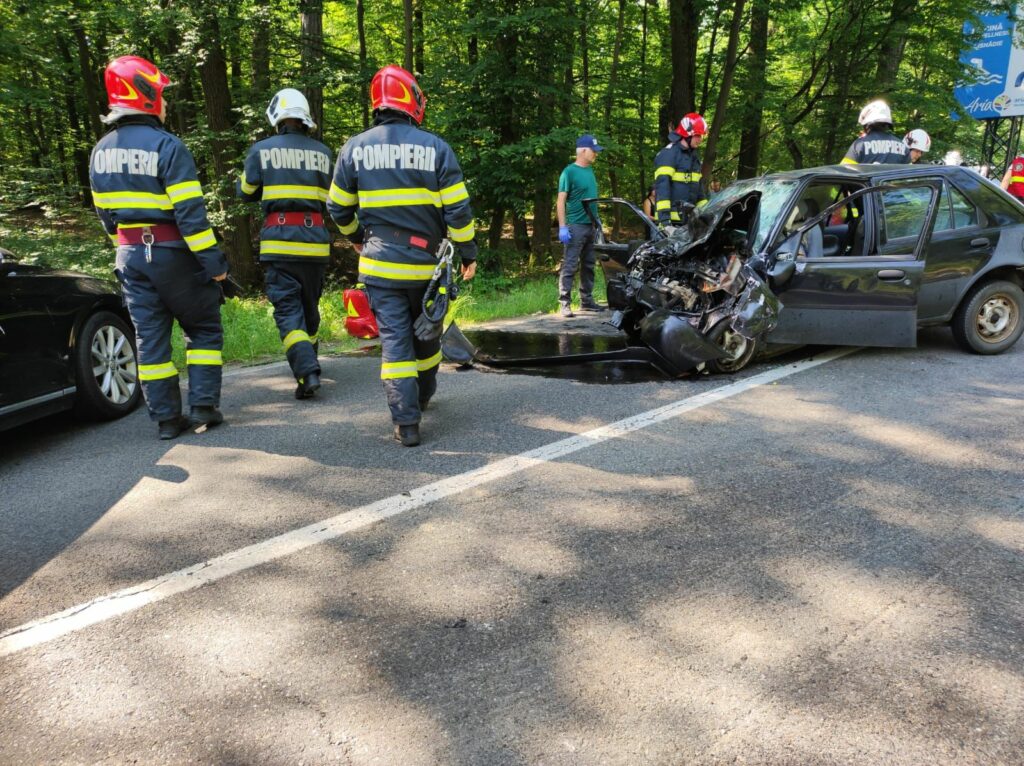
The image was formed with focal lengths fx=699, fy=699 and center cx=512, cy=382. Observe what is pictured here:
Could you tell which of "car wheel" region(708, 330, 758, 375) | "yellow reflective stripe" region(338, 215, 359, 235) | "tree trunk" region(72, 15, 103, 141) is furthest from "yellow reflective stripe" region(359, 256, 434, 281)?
"tree trunk" region(72, 15, 103, 141)

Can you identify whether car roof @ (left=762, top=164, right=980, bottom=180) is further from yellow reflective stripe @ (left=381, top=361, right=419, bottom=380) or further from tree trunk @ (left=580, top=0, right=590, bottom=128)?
tree trunk @ (left=580, top=0, right=590, bottom=128)

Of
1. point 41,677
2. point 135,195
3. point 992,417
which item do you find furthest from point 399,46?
point 41,677

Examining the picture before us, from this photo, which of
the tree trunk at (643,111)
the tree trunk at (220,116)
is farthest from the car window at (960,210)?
the tree trunk at (643,111)

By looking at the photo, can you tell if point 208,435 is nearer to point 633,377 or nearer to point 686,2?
point 633,377

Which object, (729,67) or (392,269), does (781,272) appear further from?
(729,67)

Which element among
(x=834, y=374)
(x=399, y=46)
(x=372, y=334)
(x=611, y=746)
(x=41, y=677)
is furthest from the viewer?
(x=399, y=46)

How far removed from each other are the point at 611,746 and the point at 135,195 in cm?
403

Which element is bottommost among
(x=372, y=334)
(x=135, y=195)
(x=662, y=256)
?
(x=372, y=334)

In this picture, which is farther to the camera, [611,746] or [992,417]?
[992,417]

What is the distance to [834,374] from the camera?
557 centimetres

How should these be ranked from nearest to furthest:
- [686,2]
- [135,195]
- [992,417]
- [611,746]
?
[611,746] → [135,195] → [992,417] → [686,2]

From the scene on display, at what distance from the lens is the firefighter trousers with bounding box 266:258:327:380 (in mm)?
5203

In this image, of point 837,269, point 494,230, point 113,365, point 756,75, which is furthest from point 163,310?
point 756,75

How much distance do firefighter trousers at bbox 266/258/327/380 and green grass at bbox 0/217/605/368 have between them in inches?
59.3
